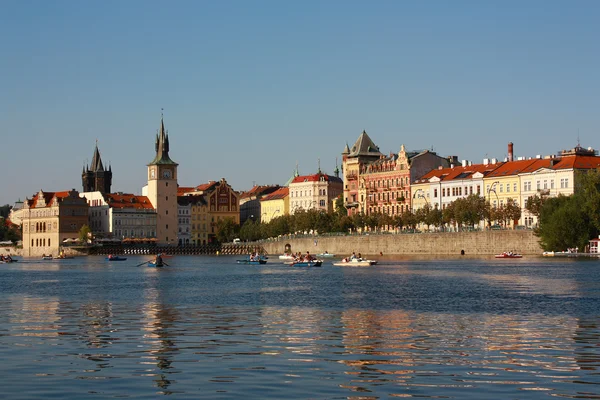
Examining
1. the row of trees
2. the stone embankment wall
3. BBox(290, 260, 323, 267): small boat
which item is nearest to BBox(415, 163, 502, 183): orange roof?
the row of trees

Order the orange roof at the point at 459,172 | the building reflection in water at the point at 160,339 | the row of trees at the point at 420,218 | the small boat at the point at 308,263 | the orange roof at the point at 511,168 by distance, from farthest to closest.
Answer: the orange roof at the point at 459,172, the orange roof at the point at 511,168, the row of trees at the point at 420,218, the small boat at the point at 308,263, the building reflection in water at the point at 160,339

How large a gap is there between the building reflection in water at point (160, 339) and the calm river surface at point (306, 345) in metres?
0.06

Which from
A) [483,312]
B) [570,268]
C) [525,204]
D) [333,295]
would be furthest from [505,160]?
[483,312]

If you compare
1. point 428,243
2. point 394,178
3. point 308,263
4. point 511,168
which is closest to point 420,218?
point 428,243

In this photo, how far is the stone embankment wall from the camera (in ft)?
438

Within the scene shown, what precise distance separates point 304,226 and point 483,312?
478 ft

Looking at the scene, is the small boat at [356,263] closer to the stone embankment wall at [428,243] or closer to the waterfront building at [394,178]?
the stone embankment wall at [428,243]

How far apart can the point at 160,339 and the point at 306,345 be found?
5286 mm

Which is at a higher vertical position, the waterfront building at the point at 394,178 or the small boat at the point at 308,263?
the waterfront building at the point at 394,178

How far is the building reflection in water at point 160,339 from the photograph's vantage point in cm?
2812

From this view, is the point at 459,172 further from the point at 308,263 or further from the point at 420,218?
the point at 308,263

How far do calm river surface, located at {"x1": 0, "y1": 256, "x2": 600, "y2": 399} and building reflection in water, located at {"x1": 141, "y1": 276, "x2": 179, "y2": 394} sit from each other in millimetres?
56

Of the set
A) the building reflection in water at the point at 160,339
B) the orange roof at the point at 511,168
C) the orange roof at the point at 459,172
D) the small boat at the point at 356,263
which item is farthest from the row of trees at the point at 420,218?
the building reflection in water at the point at 160,339

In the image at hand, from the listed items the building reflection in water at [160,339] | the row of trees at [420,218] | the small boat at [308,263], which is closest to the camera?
the building reflection in water at [160,339]
